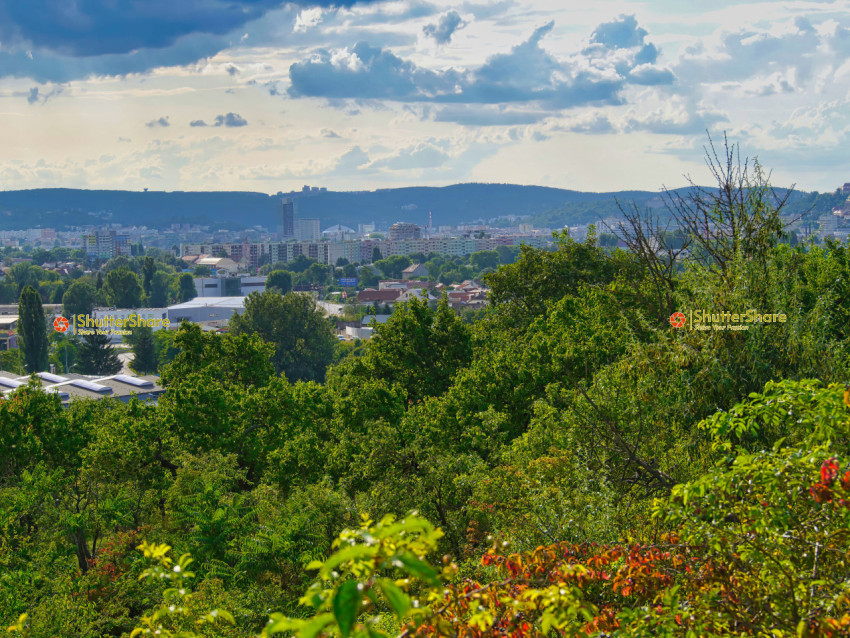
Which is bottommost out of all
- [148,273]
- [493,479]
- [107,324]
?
[107,324]

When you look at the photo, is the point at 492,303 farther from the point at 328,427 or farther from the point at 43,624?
the point at 43,624

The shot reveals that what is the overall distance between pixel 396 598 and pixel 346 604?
0.18 meters

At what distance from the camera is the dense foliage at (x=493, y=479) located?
15.9 ft

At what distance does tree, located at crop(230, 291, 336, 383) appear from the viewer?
67.5m

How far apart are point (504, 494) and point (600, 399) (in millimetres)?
2561

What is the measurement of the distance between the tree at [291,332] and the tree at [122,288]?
56.3m

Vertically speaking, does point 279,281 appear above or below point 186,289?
above

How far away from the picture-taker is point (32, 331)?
7162cm

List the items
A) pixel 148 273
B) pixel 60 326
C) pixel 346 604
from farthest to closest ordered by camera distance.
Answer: pixel 148 273
pixel 60 326
pixel 346 604

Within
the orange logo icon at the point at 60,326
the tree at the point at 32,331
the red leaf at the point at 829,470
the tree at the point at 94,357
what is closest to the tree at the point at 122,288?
the orange logo icon at the point at 60,326

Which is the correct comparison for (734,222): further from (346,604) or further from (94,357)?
(94,357)

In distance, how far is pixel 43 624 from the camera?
10664 millimetres

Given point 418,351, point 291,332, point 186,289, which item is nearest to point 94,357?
point 291,332

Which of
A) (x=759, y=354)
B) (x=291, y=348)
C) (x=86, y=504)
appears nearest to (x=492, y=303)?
(x=86, y=504)
